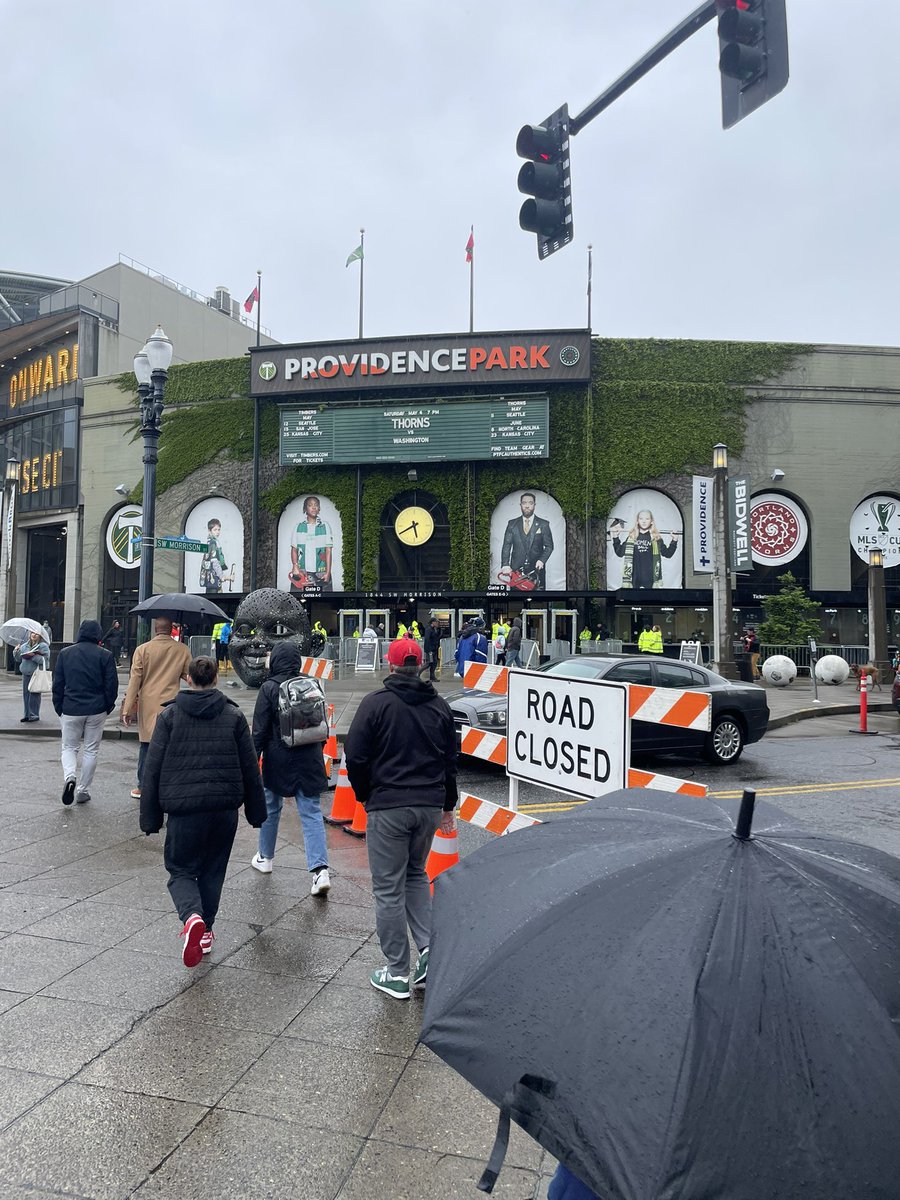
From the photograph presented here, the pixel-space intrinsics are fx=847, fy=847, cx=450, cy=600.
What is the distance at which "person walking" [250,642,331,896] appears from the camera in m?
5.93

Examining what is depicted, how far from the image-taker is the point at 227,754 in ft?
15.9

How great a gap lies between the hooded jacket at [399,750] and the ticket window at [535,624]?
1127 inches

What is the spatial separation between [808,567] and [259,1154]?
34251 mm

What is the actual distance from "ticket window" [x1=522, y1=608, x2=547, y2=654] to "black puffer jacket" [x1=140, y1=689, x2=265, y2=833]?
2835 cm

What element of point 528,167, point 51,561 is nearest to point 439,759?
point 528,167

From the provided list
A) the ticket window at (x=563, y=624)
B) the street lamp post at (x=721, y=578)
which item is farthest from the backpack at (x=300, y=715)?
the ticket window at (x=563, y=624)

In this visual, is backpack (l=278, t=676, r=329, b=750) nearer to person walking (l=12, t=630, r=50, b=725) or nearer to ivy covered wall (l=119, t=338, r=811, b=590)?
person walking (l=12, t=630, r=50, b=725)

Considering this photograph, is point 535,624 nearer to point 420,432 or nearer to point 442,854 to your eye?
point 420,432

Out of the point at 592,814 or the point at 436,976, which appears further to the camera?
the point at 592,814

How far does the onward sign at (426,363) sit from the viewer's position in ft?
110

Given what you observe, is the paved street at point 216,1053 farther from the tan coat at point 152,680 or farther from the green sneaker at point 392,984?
the tan coat at point 152,680

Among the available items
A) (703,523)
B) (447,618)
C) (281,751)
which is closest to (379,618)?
(447,618)

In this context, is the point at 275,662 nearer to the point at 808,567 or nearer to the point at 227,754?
the point at 227,754

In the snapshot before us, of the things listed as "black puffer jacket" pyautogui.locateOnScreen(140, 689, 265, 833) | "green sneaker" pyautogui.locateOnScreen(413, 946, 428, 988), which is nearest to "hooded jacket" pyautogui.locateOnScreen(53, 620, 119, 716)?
"black puffer jacket" pyautogui.locateOnScreen(140, 689, 265, 833)
